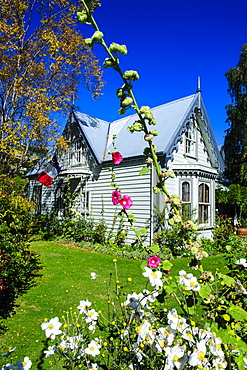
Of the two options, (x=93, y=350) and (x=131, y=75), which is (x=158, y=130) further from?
(x=93, y=350)

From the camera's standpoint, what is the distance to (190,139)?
462 inches

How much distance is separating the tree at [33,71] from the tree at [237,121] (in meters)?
14.5

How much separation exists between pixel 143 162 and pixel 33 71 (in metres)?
7.18

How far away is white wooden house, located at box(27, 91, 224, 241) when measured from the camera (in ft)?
34.3

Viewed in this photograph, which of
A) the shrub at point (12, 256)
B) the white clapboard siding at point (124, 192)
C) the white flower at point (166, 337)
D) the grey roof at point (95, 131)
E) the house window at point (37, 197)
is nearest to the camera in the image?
the white flower at point (166, 337)

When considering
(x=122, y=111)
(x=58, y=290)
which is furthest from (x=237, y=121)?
(x=122, y=111)

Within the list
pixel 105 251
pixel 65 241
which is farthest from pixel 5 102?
pixel 105 251

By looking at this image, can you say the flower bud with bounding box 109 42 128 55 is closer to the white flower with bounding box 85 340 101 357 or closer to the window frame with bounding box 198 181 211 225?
the white flower with bounding box 85 340 101 357

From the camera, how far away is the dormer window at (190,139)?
38.3 ft

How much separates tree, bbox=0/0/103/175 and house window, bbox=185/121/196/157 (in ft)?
19.7

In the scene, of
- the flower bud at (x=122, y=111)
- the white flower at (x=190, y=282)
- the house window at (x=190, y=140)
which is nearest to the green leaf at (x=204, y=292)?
the white flower at (x=190, y=282)

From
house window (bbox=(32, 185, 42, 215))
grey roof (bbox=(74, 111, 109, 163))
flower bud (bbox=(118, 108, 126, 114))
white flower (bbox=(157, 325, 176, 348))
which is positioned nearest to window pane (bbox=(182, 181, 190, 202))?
grey roof (bbox=(74, 111, 109, 163))

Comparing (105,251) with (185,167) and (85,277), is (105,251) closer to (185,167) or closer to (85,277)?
(85,277)

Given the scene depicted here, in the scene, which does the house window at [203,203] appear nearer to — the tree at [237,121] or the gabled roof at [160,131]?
the gabled roof at [160,131]
